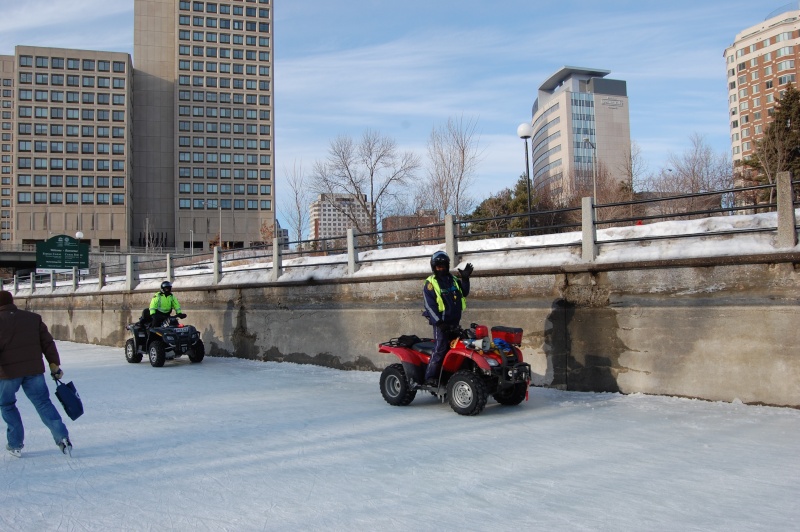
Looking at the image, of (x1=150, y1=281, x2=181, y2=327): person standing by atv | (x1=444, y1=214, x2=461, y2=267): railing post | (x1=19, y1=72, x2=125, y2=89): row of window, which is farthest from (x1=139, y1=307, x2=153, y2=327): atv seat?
(x1=19, y1=72, x2=125, y2=89): row of window

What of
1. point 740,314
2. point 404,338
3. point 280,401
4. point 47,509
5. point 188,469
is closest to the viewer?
point 47,509

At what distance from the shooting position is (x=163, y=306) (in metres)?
14.6

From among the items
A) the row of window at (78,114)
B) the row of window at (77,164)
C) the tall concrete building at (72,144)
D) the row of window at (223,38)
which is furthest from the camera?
the row of window at (223,38)

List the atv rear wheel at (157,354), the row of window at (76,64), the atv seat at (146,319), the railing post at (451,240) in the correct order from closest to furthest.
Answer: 1. the railing post at (451,240)
2. the atv rear wheel at (157,354)
3. the atv seat at (146,319)
4. the row of window at (76,64)

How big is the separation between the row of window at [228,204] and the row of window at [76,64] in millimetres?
21831

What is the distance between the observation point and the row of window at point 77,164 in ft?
305

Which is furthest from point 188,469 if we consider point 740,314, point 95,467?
point 740,314

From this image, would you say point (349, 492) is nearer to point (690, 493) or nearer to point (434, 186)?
point (690, 493)

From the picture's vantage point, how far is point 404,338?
323 inches

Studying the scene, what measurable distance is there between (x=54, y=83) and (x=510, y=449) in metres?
107

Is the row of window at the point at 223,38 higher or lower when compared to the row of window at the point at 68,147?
higher

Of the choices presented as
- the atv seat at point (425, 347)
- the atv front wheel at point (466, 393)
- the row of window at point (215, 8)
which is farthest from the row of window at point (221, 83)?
the atv front wheel at point (466, 393)

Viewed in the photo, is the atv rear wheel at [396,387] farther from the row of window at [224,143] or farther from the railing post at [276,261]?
the row of window at [224,143]

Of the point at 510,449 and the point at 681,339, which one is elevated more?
the point at 681,339
